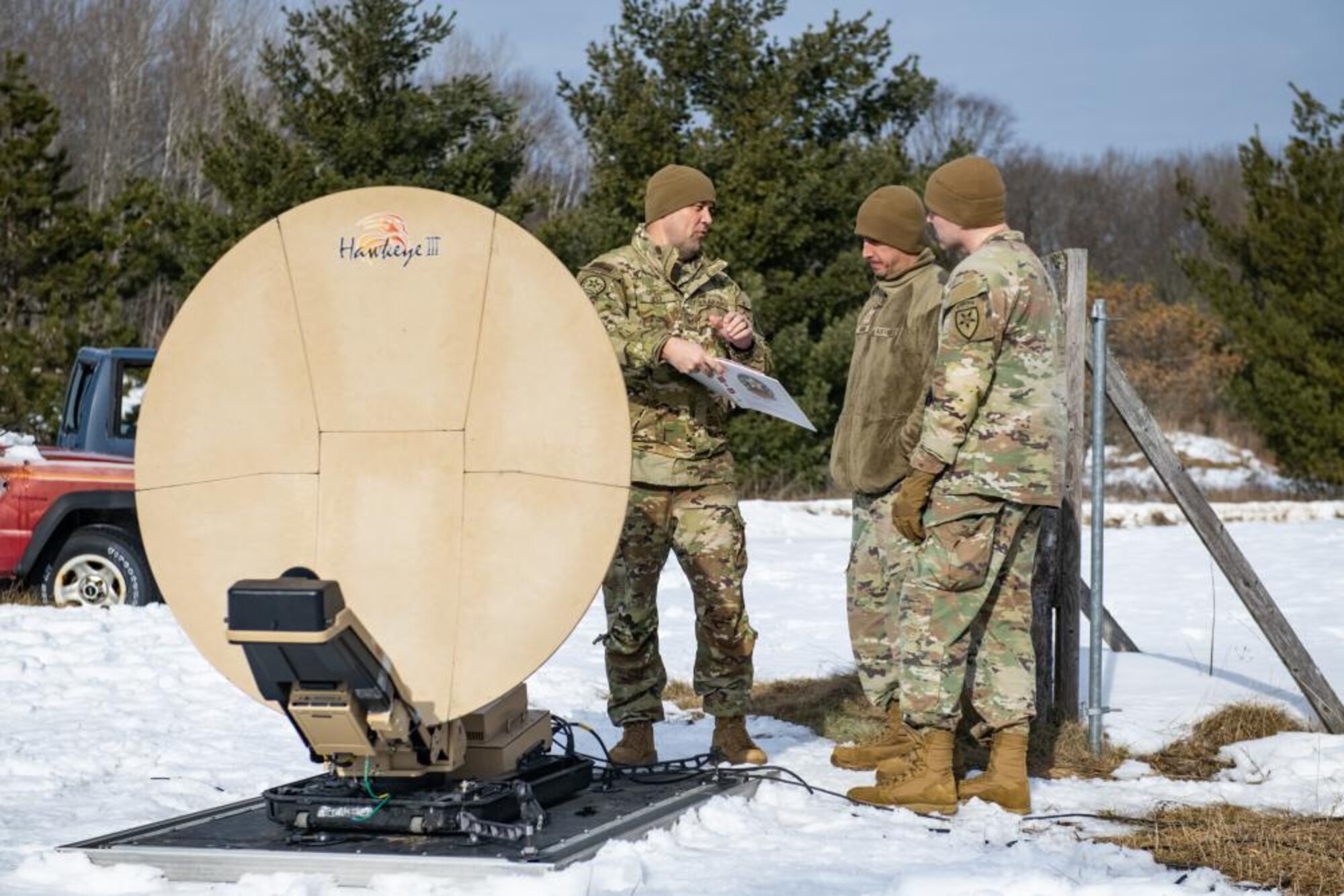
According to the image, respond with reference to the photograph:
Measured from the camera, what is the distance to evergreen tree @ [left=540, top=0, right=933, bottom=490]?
2020 cm

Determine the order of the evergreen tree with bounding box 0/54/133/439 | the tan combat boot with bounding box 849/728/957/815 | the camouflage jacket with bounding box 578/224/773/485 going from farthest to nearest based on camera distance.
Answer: the evergreen tree with bounding box 0/54/133/439
the camouflage jacket with bounding box 578/224/773/485
the tan combat boot with bounding box 849/728/957/815

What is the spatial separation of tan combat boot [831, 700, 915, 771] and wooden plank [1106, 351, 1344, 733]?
139cm

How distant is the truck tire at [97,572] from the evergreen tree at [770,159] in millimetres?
10603

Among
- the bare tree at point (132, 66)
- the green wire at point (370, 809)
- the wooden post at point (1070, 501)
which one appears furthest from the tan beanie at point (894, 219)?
the bare tree at point (132, 66)

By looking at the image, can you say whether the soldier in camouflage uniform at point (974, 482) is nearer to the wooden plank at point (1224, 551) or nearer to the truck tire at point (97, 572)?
the wooden plank at point (1224, 551)

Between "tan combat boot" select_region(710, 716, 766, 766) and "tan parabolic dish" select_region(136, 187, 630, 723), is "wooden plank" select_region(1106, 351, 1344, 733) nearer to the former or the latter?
"tan combat boot" select_region(710, 716, 766, 766)

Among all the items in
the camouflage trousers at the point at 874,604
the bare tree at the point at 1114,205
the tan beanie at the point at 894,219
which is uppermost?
the bare tree at the point at 1114,205

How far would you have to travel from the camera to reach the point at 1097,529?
5898 mm

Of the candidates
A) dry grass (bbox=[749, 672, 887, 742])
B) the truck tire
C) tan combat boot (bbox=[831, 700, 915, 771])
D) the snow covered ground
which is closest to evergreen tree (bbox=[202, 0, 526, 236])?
the snow covered ground

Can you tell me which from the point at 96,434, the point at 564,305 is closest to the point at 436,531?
the point at 564,305

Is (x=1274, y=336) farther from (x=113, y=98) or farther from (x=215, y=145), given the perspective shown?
(x=113, y=98)

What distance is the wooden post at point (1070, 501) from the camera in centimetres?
630

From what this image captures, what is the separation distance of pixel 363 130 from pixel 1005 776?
54.8 ft

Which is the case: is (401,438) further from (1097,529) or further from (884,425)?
(1097,529)
